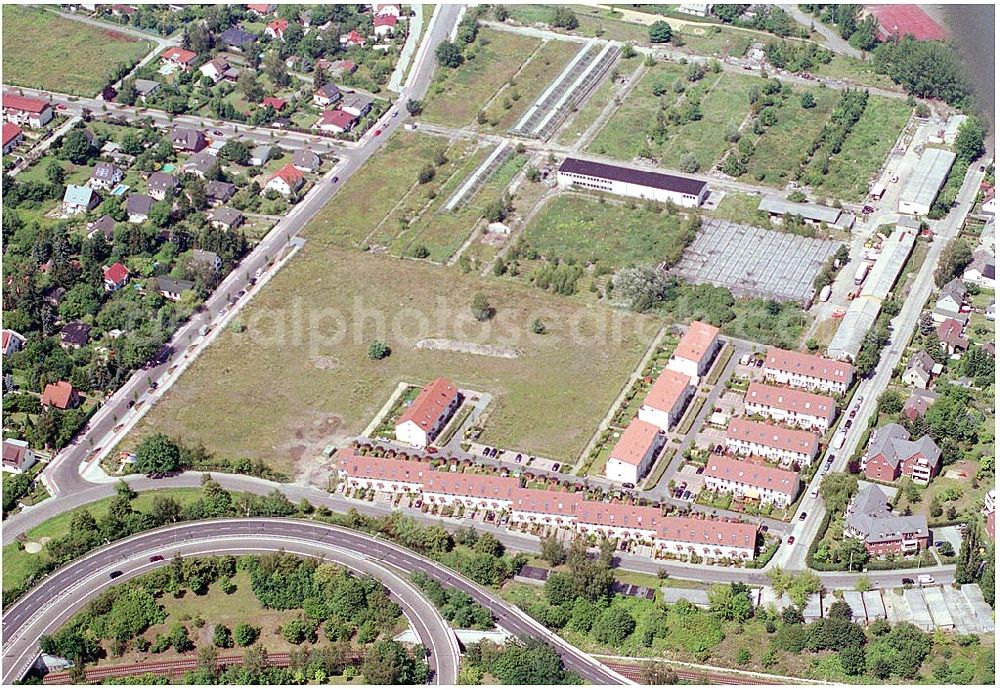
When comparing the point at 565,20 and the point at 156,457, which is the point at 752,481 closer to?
the point at 156,457

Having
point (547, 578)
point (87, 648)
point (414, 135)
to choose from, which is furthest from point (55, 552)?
point (414, 135)

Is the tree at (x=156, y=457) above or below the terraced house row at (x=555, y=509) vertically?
above

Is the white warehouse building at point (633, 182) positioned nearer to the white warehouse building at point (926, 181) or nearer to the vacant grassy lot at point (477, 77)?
the vacant grassy lot at point (477, 77)

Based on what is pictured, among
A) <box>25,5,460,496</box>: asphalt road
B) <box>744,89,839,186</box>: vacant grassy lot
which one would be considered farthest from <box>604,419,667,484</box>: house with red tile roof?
<box>744,89,839,186</box>: vacant grassy lot

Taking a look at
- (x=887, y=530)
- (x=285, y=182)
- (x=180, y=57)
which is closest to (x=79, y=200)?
(x=285, y=182)

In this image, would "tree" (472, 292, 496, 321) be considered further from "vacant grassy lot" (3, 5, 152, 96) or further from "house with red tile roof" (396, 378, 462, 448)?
"vacant grassy lot" (3, 5, 152, 96)

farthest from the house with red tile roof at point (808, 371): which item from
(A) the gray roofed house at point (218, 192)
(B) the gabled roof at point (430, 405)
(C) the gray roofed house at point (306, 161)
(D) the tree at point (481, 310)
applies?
(A) the gray roofed house at point (218, 192)
